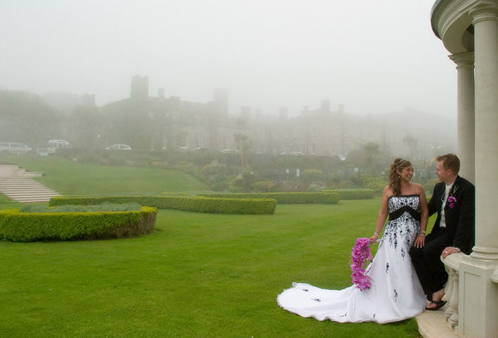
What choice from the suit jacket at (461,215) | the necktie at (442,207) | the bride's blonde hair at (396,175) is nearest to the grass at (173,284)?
the suit jacket at (461,215)

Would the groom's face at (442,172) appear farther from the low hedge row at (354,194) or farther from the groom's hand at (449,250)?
the low hedge row at (354,194)

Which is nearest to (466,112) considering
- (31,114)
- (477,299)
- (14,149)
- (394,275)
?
(394,275)

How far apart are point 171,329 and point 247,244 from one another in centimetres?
542

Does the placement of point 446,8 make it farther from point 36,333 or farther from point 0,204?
point 0,204

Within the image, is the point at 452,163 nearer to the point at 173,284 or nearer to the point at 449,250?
the point at 449,250

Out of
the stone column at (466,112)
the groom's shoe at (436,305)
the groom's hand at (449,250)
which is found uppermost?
the stone column at (466,112)

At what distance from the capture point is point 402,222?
486cm

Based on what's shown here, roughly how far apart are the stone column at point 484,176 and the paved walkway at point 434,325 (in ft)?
0.82

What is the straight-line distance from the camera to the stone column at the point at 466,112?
17.4ft

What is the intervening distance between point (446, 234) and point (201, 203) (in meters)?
15.2

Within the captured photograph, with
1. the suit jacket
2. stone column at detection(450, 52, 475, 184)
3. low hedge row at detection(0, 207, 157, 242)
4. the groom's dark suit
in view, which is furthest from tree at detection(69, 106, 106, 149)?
the suit jacket

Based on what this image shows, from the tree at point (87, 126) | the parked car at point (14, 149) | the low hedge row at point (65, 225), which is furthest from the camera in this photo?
the tree at point (87, 126)

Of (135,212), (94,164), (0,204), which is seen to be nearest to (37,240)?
(135,212)

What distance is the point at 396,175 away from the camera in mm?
4910
